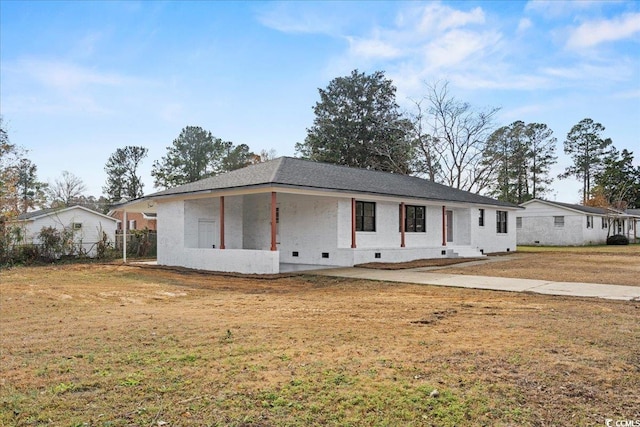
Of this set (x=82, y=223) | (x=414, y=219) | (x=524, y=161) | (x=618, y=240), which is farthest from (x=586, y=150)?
Answer: (x=82, y=223)

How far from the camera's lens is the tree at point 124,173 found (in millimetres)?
56188

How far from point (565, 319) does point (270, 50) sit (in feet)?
48.5

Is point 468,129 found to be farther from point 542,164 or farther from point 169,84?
point 169,84

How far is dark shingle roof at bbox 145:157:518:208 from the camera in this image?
702 inches

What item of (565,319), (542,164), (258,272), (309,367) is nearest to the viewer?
(309,367)

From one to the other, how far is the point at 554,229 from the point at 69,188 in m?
54.8

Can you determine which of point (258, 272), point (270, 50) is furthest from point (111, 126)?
point (258, 272)

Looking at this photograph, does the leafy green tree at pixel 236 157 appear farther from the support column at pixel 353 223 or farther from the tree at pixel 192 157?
the support column at pixel 353 223

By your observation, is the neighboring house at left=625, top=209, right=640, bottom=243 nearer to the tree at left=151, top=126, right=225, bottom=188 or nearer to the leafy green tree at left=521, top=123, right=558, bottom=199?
the leafy green tree at left=521, top=123, right=558, bottom=199

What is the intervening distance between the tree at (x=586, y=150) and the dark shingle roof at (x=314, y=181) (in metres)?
43.2

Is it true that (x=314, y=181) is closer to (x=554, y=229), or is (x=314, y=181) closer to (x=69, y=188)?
(x=554, y=229)

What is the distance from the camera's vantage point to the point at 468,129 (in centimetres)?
4109

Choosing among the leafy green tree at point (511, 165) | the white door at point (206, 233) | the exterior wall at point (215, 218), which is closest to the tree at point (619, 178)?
the leafy green tree at point (511, 165)

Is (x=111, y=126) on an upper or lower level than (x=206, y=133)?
lower
